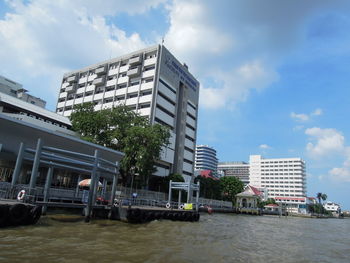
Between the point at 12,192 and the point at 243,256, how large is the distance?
39.7 feet

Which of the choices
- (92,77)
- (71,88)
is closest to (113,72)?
(92,77)

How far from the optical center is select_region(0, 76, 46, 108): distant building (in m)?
59.2

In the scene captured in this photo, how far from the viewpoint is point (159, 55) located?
56.9 m

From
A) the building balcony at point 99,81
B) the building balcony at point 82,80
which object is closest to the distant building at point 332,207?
the building balcony at point 99,81

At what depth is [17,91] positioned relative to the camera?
6278 cm

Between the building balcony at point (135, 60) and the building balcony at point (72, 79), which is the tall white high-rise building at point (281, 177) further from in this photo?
the building balcony at point (72, 79)

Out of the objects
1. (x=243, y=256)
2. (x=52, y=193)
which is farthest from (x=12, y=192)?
(x=243, y=256)

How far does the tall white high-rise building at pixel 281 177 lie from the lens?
15450 cm

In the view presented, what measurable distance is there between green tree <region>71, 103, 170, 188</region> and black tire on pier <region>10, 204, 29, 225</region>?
72.1 feet

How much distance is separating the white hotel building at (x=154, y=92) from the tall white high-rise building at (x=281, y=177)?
107 meters

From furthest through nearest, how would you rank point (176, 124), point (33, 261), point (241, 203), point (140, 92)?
point (241, 203) < point (176, 124) < point (140, 92) < point (33, 261)

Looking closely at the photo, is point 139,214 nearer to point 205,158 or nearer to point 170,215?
point 170,215

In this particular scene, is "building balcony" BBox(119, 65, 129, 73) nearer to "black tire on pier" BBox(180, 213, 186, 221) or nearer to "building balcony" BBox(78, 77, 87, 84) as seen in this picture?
"building balcony" BBox(78, 77, 87, 84)

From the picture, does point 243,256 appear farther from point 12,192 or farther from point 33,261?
point 12,192
